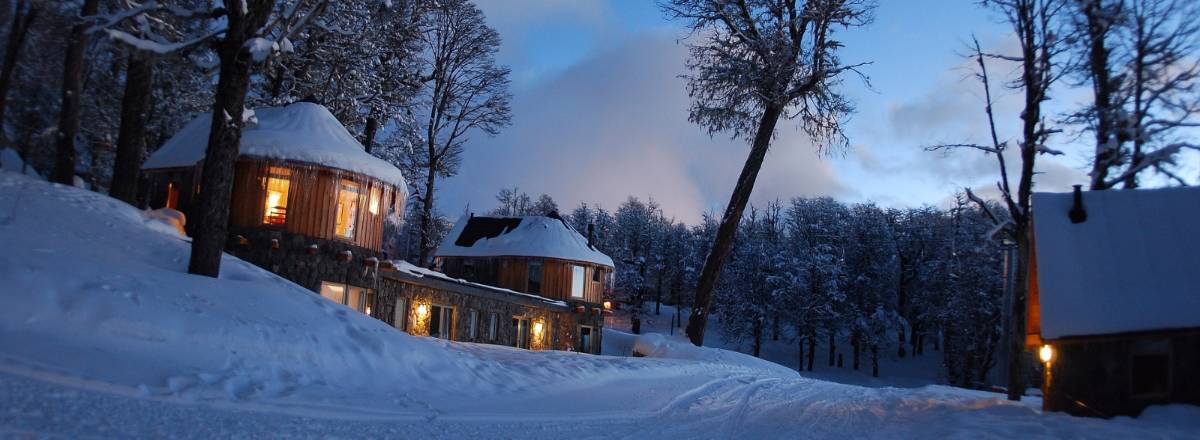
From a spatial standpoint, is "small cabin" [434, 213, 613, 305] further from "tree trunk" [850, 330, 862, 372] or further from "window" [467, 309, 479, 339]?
"tree trunk" [850, 330, 862, 372]

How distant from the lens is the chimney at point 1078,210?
13242 mm

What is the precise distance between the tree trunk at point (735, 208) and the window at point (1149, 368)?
11.5m

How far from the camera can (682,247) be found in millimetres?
74250

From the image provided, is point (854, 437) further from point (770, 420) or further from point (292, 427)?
point (292, 427)

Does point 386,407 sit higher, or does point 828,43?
point 828,43

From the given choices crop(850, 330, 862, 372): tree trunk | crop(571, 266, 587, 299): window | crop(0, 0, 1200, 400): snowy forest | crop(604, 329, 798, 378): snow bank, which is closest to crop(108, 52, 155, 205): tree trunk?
crop(0, 0, 1200, 400): snowy forest

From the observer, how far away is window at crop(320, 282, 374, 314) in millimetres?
20641

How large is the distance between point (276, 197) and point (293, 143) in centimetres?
149

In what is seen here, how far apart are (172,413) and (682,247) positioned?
67.9 meters

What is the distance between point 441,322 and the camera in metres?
27.4

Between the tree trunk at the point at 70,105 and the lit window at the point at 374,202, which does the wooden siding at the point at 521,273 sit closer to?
the lit window at the point at 374,202

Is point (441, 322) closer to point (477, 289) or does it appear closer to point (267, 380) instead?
point (477, 289)

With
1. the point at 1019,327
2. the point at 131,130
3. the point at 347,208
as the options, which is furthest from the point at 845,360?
the point at 131,130

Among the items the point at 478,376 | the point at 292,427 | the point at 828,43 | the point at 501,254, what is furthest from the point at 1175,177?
the point at 501,254
